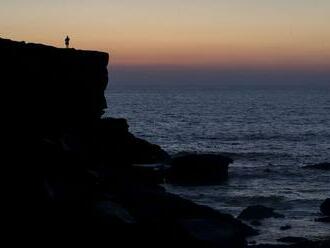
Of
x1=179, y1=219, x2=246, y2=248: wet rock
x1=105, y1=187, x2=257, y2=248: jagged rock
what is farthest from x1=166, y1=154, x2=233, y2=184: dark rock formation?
x1=179, y1=219, x2=246, y2=248: wet rock

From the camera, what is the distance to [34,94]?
23406 mm

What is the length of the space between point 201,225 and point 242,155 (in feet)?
155

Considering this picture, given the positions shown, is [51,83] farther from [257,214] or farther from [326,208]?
[326,208]

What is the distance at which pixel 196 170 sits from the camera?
5303 cm

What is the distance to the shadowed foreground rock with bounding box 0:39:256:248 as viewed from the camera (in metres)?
19.0

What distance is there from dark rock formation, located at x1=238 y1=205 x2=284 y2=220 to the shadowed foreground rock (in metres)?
4.34

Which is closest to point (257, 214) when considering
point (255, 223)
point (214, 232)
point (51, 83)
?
point (255, 223)

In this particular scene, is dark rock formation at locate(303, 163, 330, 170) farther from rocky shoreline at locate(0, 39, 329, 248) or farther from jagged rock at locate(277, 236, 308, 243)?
jagged rock at locate(277, 236, 308, 243)

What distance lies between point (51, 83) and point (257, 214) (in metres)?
17.7

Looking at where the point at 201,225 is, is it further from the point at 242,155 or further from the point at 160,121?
the point at 160,121

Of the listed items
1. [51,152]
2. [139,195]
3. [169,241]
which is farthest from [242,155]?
[51,152]

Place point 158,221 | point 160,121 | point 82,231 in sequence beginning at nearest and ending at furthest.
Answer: point 82,231 → point 158,221 → point 160,121

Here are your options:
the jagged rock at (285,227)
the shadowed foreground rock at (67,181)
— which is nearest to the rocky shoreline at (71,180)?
the shadowed foreground rock at (67,181)

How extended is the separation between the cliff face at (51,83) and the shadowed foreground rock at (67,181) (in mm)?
49
